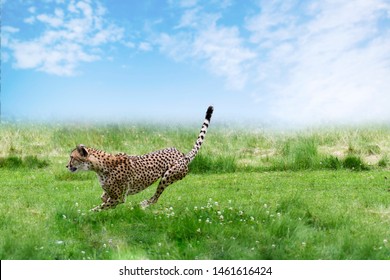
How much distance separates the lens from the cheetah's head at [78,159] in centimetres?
785

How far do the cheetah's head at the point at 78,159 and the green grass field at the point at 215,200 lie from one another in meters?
0.57

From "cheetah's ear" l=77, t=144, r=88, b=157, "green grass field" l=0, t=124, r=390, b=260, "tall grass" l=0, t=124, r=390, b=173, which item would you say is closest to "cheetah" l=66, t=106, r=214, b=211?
"cheetah's ear" l=77, t=144, r=88, b=157

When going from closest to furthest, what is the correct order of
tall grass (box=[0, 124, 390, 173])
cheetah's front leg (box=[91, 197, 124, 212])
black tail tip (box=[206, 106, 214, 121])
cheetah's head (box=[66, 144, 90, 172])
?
cheetah's head (box=[66, 144, 90, 172])
cheetah's front leg (box=[91, 197, 124, 212])
black tail tip (box=[206, 106, 214, 121])
tall grass (box=[0, 124, 390, 173])

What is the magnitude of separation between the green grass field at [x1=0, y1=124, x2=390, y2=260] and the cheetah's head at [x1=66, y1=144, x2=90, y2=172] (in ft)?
1.86

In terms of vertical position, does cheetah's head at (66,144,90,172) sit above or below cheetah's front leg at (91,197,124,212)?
above

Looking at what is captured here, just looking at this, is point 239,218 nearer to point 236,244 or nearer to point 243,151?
point 236,244

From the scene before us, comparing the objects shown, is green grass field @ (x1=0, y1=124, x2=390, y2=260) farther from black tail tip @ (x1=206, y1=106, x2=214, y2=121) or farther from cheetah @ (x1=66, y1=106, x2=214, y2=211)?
black tail tip @ (x1=206, y1=106, x2=214, y2=121)

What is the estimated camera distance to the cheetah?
7941 millimetres

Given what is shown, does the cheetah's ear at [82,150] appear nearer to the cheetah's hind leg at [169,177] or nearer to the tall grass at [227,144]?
the cheetah's hind leg at [169,177]

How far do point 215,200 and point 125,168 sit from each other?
2.01 meters

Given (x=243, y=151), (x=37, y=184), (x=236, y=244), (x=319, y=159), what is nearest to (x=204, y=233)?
(x=236, y=244)

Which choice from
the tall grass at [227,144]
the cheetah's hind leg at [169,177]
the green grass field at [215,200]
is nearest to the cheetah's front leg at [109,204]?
the green grass field at [215,200]

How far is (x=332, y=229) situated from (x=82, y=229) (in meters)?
3.00

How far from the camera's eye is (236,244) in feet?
21.8
